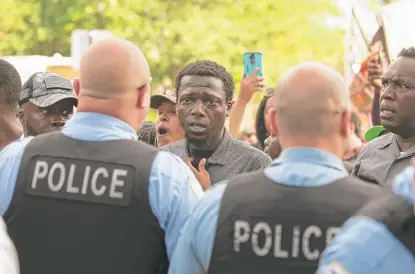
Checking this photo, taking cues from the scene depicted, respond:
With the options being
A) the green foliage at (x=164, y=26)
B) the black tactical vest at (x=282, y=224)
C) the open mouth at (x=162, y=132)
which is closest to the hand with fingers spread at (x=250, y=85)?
the open mouth at (x=162, y=132)

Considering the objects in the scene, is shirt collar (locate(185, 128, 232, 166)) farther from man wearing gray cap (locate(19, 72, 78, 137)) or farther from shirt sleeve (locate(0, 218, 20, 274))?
shirt sleeve (locate(0, 218, 20, 274))

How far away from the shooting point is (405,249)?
3.23 m

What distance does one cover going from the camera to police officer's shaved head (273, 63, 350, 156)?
392 centimetres

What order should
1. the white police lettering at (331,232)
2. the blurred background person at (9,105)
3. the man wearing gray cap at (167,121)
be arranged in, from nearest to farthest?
1. the white police lettering at (331,232)
2. the blurred background person at (9,105)
3. the man wearing gray cap at (167,121)

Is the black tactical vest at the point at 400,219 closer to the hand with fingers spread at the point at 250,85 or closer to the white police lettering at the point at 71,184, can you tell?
the white police lettering at the point at 71,184

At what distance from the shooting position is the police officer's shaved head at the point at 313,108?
3.92 meters

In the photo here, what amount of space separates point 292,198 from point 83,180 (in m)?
0.91

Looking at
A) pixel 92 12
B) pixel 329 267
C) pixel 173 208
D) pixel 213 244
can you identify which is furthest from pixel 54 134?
pixel 92 12

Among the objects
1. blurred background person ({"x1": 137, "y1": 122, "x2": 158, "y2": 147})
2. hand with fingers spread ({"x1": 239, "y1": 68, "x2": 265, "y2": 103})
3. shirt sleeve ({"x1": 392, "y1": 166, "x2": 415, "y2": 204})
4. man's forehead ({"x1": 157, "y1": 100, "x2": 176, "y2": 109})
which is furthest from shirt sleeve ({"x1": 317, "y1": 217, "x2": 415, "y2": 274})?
hand with fingers spread ({"x1": 239, "y1": 68, "x2": 265, "y2": 103})

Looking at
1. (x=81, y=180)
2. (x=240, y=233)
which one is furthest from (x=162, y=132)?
(x=240, y=233)

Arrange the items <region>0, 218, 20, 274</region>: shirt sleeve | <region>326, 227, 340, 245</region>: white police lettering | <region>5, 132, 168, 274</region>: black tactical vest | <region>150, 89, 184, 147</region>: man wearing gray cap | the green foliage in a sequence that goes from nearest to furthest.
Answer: <region>0, 218, 20, 274</region>: shirt sleeve < <region>326, 227, 340, 245</region>: white police lettering < <region>5, 132, 168, 274</region>: black tactical vest < <region>150, 89, 184, 147</region>: man wearing gray cap < the green foliage

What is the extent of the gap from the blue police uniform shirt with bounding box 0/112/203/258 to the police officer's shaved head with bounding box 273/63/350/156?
523 mm

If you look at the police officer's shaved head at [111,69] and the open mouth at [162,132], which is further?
the open mouth at [162,132]

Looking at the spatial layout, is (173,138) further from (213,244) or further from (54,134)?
(213,244)
